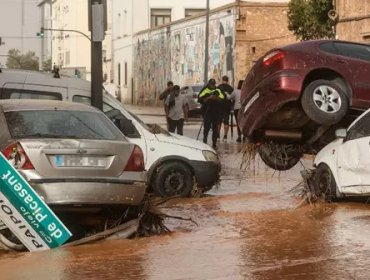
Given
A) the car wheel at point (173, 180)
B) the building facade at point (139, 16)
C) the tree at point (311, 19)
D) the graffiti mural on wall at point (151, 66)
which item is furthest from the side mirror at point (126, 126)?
the building facade at point (139, 16)

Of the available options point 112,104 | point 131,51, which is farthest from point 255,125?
point 131,51

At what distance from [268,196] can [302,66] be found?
2772mm

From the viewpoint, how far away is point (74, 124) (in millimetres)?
10367

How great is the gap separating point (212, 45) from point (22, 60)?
74.4 meters

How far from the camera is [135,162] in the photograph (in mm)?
10141

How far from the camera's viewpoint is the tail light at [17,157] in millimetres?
9438

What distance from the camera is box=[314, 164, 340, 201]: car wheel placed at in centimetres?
1323

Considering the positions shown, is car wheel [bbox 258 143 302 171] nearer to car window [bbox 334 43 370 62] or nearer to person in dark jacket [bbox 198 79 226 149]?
car window [bbox 334 43 370 62]

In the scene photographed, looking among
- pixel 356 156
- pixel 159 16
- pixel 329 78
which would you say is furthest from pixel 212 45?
pixel 356 156

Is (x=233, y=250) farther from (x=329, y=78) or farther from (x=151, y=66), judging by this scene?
(x=151, y=66)

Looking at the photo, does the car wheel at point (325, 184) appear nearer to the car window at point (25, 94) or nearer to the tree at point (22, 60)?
the car window at point (25, 94)

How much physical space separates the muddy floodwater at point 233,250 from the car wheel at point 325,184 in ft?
0.56

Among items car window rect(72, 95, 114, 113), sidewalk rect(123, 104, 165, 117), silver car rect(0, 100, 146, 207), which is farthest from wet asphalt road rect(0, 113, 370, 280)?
sidewalk rect(123, 104, 165, 117)

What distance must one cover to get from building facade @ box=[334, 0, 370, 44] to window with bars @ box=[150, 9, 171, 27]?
37.7 m
